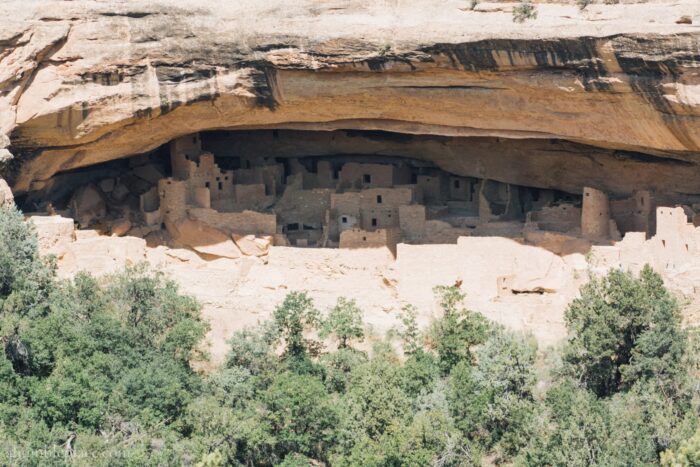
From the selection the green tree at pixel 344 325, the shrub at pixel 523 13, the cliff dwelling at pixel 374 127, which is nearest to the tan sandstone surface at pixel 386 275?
the cliff dwelling at pixel 374 127

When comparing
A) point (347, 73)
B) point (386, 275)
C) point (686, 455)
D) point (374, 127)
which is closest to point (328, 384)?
point (386, 275)

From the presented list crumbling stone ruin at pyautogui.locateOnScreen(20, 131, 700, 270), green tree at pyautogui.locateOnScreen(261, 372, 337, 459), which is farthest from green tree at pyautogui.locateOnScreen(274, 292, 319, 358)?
crumbling stone ruin at pyautogui.locateOnScreen(20, 131, 700, 270)

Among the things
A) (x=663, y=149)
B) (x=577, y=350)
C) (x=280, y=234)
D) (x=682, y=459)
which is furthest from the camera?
(x=280, y=234)

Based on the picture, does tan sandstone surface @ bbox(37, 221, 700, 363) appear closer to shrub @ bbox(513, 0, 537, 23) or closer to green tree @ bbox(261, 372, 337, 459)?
green tree @ bbox(261, 372, 337, 459)

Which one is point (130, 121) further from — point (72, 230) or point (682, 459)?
point (682, 459)

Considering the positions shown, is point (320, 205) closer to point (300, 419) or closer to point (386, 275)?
point (386, 275)

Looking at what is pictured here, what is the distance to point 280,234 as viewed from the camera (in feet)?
92.2

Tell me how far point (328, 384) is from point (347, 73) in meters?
4.33

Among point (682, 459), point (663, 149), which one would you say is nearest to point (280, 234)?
point (663, 149)

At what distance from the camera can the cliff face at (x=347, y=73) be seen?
24891 millimetres

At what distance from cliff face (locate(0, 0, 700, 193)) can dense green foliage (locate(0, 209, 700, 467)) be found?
2.01m

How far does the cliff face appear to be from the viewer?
24.9 meters

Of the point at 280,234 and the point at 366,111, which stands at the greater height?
the point at 366,111

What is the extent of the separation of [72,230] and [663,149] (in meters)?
8.08
